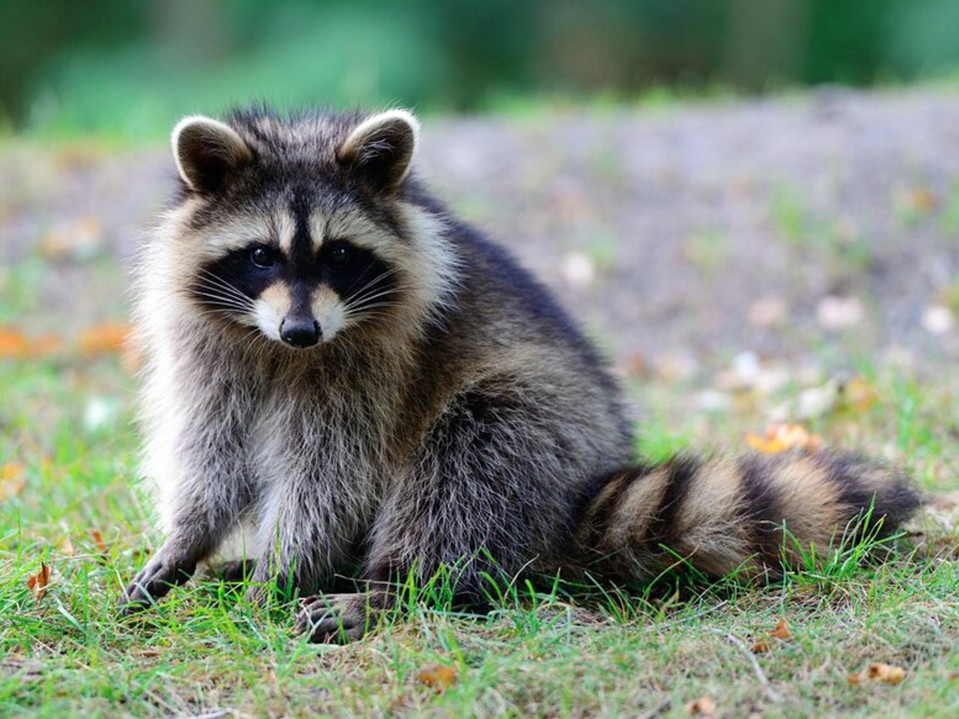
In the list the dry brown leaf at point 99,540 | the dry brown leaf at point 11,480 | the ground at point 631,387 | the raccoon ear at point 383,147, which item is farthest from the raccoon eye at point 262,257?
the dry brown leaf at point 11,480

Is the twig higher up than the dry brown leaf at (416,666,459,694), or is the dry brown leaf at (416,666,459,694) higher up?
the twig

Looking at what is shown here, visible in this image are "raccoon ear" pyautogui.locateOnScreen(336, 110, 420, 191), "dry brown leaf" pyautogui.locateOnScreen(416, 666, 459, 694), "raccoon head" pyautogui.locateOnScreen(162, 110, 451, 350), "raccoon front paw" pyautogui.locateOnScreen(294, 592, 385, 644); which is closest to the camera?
"dry brown leaf" pyautogui.locateOnScreen(416, 666, 459, 694)

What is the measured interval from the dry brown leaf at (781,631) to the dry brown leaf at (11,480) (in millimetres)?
2132

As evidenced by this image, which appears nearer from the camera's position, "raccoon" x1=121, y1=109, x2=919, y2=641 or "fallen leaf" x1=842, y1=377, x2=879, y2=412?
"raccoon" x1=121, y1=109, x2=919, y2=641

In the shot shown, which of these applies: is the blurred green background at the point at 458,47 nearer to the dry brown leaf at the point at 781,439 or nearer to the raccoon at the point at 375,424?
the dry brown leaf at the point at 781,439

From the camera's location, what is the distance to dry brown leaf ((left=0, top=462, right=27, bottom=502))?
3663 mm

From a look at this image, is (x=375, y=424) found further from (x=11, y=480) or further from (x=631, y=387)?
(x=631, y=387)

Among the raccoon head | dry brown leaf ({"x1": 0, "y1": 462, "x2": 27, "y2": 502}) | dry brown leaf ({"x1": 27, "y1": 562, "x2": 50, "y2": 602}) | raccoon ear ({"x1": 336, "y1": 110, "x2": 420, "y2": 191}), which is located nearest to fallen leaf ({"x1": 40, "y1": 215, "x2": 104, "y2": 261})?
dry brown leaf ({"x1": 0, "y1": 462, "x2": 27, "y2": 502})

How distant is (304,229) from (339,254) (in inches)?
4.5

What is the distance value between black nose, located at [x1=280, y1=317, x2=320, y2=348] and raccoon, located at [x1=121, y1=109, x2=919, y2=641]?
0.01m

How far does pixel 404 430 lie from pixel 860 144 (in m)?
4.00

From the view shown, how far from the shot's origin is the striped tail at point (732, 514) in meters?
2.91

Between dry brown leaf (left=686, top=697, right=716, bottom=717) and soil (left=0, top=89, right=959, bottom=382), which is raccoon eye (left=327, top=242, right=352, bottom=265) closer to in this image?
dry brown leaf (left=686, top=697, right=716, bottom=717)

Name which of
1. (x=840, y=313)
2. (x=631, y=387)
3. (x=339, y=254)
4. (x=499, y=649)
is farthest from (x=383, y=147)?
(x=840, y=313)
